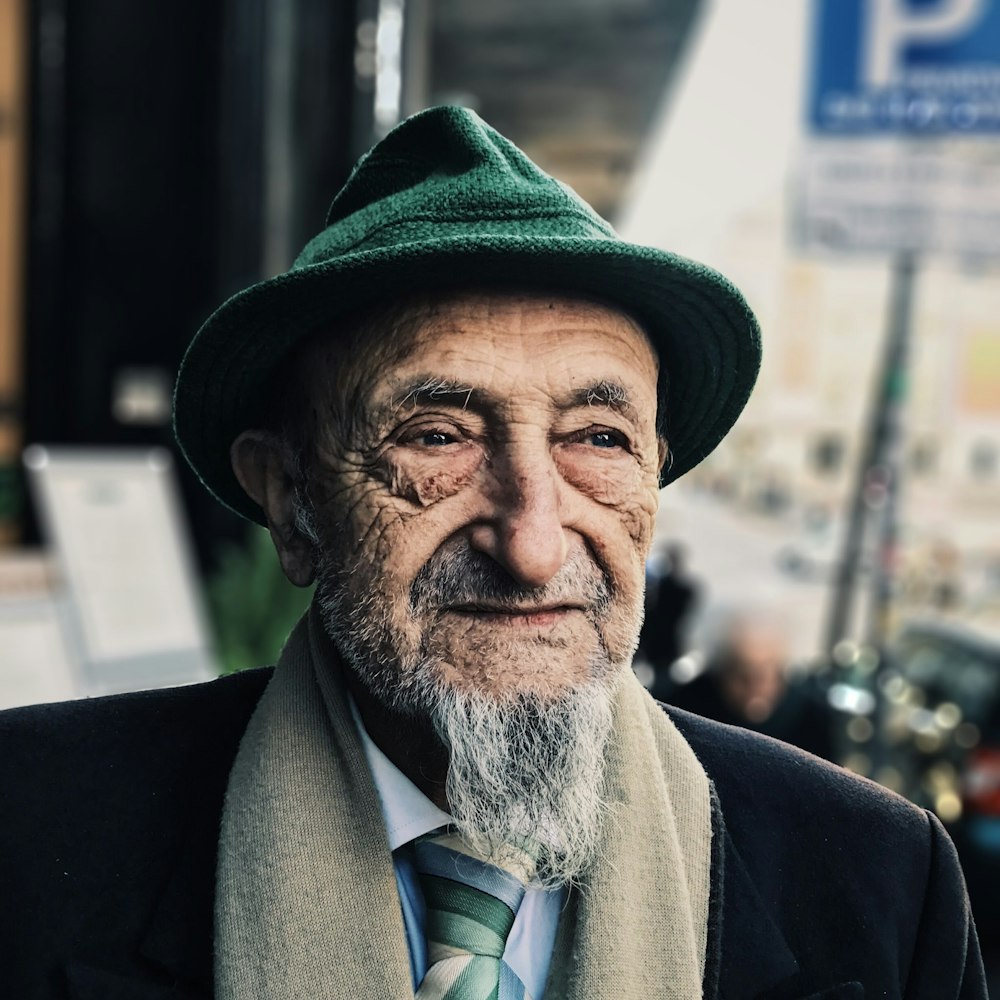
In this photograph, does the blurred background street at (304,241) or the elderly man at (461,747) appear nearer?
the elderly man at (461,747)

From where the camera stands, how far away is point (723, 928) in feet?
5.31

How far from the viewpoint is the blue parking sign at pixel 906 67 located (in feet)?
15.3

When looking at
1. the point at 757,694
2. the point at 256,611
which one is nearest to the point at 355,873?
the point at 757,694

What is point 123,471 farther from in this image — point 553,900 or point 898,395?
point 898,395

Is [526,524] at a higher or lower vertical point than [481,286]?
lower

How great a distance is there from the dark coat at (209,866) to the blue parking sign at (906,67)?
3.52 meters

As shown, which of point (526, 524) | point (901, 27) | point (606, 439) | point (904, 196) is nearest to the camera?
point (526, 524)

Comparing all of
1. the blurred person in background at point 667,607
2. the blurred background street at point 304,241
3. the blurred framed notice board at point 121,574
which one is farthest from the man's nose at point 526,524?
the blurred person in background at point 667,607

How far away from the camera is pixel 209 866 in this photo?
160 cm

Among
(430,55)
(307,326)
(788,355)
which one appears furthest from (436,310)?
(788,355)

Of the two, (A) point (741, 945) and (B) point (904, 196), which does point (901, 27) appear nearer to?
(B) point (904, 196)

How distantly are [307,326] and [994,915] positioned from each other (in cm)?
588

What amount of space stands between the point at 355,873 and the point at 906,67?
13.4ft

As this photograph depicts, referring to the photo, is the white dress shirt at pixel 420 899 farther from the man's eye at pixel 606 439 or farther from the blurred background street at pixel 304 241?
the blurred background street at pixel 304 241
